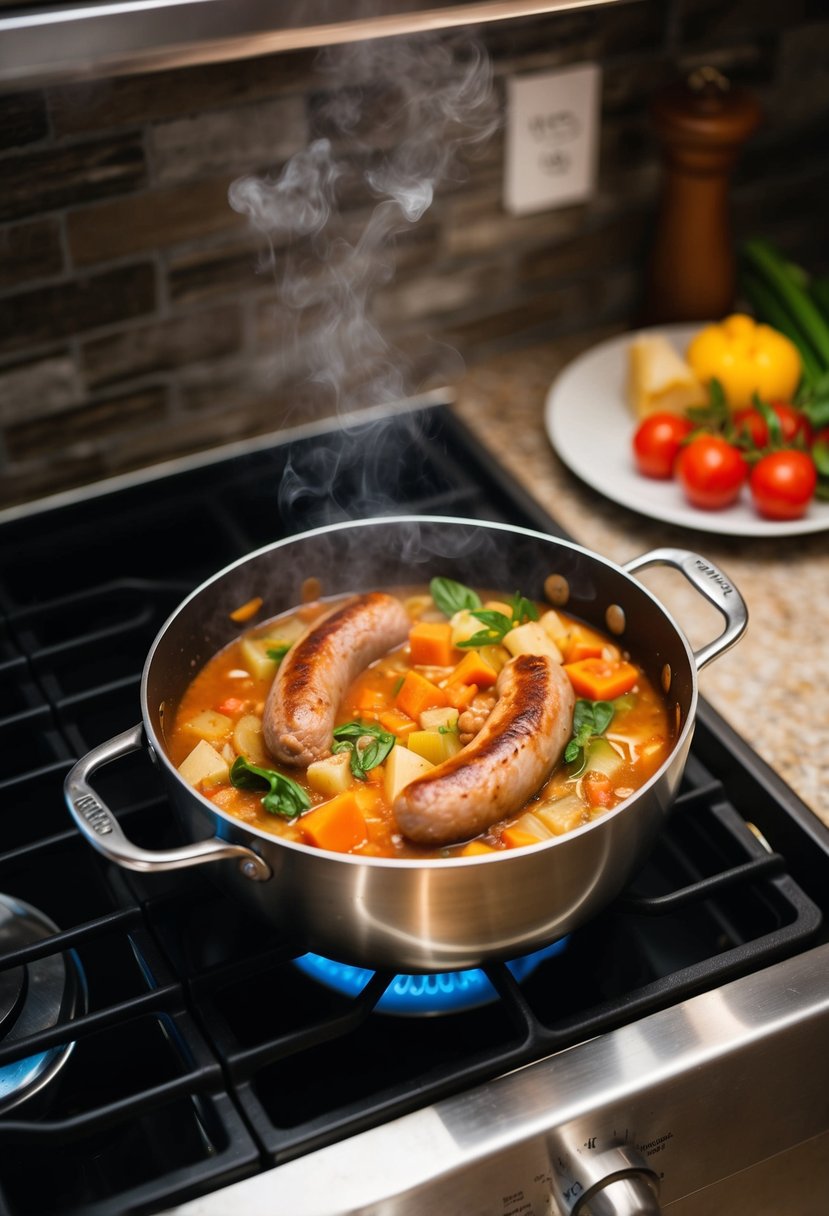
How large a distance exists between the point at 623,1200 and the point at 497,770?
15.5 inches

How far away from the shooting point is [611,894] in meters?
1.13

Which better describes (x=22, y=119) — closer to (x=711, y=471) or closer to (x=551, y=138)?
(x=551, y=138)

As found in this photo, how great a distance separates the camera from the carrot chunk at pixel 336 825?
120cm

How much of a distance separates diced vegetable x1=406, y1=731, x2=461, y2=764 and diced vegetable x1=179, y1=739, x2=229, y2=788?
21cm

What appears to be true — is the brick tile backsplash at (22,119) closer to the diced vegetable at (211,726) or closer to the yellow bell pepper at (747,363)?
the diced vegetable at (211,726)

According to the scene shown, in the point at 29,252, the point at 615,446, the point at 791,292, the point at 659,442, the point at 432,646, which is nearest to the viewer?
the point at 432,646

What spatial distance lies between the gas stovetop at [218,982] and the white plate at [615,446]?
415 mm

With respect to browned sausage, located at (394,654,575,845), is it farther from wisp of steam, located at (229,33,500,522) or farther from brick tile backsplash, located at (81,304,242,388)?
brick tile backsplash, located at (81,304,242,388)

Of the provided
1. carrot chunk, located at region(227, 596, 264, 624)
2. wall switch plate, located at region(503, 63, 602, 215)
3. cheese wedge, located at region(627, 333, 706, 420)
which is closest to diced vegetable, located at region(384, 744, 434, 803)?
carrot chunk, located at region(227, 596, 264, 624)

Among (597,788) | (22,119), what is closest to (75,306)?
(22,119)

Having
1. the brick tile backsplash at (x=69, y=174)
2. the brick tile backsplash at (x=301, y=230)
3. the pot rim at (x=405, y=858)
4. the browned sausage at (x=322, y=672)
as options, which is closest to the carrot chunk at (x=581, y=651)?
the pot rim at (x=405, y=858)

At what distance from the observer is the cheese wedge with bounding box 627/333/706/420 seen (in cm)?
191

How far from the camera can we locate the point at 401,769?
4.19 feet

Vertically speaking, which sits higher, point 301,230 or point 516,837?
point 301,230
